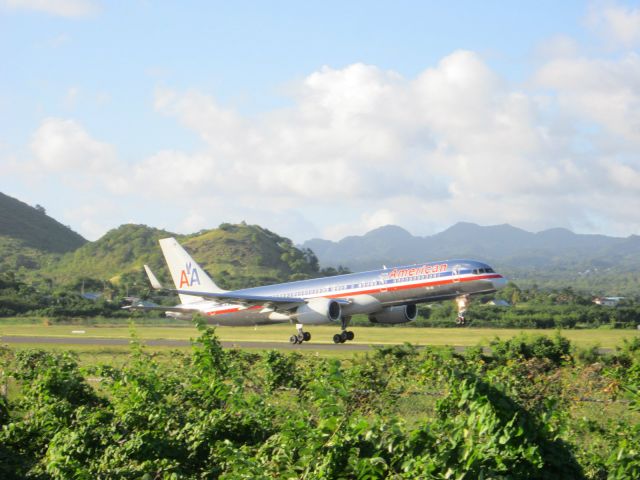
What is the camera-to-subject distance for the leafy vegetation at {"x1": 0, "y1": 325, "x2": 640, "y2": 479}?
35.3 feet

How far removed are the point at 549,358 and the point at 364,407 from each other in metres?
12.9

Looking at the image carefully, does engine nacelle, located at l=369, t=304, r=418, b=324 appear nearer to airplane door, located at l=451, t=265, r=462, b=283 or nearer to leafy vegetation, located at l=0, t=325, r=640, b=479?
airplane door, located at l=451, t=265, r=462, b=283

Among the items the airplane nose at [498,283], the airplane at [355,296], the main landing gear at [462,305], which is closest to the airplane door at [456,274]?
the airplane at [355,296]

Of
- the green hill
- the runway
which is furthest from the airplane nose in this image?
the green hill

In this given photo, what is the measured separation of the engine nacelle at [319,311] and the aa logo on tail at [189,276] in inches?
486

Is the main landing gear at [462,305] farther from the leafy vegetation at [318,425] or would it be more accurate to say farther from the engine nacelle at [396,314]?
the leafy vegetation at [318,425]

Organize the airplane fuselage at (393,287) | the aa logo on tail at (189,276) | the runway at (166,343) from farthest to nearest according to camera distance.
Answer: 1. the aa logo on tail at (189,276)
2. the runway at (166,343)
3. the airplane fuselage at (393,287)

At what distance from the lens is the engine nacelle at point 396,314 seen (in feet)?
170

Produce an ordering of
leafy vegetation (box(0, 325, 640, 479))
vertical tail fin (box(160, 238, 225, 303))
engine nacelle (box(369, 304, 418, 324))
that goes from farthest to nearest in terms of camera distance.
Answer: vertical tail fin (box(160, 238, 225, 303)), engine nacelle (box(369, 304, 418, 324)), leafy vegetation (box(0, 325, 640, 479))

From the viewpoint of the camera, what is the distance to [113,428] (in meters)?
15.3

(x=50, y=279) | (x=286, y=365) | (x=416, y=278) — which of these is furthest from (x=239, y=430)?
(x=50, y=279)

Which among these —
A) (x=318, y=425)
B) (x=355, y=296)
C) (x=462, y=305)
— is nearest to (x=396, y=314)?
(x=355, y=296)

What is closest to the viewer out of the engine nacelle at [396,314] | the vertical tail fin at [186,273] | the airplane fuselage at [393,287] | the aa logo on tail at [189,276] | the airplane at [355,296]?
the airplane fuselage at [393,287]

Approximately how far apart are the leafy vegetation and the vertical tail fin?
32319 millimetres
